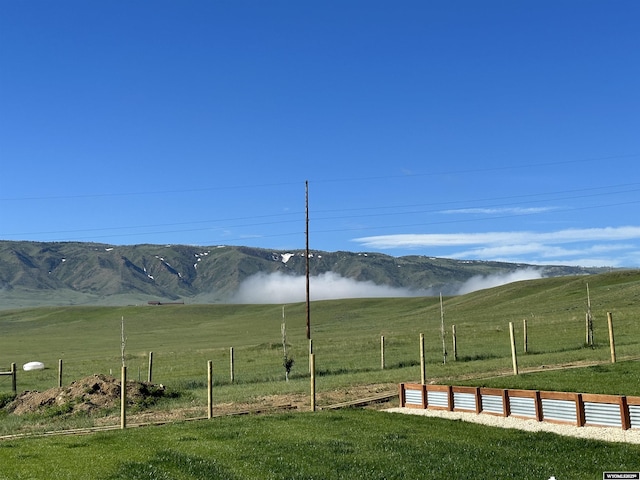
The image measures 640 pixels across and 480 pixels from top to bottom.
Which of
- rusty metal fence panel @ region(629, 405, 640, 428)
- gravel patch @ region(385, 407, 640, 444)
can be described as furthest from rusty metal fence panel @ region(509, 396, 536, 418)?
rusty metal fence panel @ region(629, 405, 640, 428)

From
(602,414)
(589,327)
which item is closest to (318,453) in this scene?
(602,414)

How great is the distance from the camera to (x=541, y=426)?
69.1 ft

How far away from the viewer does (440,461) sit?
16750mm

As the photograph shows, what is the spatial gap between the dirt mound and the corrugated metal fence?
13.2 m

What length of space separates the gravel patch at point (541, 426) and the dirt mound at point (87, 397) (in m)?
13.6

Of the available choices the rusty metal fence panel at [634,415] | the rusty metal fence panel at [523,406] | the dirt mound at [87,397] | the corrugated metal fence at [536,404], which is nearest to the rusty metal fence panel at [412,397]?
the corrugated metal fence at [536,404]

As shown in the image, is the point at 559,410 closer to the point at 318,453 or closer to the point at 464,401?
the point at 464,401

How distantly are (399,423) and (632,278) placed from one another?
116 metres

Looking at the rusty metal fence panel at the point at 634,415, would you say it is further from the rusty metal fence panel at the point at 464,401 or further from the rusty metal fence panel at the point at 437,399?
the rusty metal fence panel at the point at 437,399

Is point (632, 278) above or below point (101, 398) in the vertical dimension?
above

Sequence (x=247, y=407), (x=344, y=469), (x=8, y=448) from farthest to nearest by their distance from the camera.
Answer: (x=247, y=407), (x=8, y=448), (x=344, y=469)

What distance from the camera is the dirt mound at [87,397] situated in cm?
3278

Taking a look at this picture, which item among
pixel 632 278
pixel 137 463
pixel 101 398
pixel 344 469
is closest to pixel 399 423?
pixel 344 469

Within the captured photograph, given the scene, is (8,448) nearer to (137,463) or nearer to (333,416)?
(137,463)
